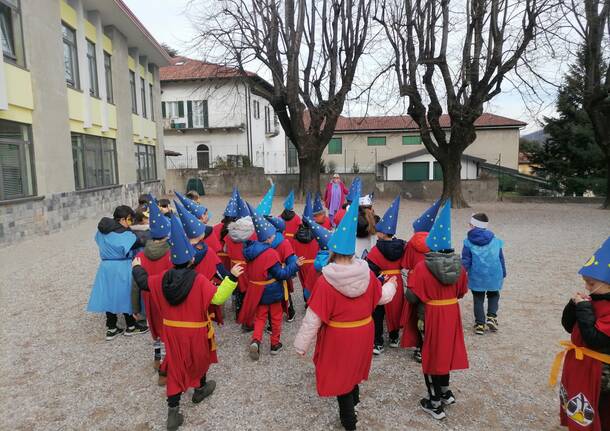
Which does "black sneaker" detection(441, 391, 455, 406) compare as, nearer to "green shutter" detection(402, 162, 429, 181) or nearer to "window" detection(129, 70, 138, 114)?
"window" detection(129, 70, 138, 114)

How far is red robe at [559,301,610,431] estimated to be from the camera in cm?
246

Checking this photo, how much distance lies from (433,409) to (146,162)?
2091 centimetres

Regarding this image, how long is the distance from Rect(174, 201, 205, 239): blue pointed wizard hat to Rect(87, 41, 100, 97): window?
1402 cm

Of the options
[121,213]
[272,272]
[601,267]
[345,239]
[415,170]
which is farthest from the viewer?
[415,170]

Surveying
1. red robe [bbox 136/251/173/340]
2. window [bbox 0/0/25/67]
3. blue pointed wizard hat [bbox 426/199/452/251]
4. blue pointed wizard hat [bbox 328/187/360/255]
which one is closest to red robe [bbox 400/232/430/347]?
blue pointed wizard hat [bbox 426/199/452/251]

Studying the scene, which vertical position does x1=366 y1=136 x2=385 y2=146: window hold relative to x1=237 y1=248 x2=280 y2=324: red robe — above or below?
above

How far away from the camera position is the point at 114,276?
4746mm

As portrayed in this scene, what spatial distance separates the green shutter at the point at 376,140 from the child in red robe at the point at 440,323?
32771 mm

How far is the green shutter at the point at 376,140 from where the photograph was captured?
35250 mm

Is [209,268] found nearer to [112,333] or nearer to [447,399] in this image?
[112,333]

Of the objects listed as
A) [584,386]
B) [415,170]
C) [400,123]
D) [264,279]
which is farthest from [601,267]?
[400,123]

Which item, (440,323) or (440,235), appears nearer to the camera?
(440,323)

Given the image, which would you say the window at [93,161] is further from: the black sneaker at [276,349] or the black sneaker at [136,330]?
the black sneaker at [276,349]

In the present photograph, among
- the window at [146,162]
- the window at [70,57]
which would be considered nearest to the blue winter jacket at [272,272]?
the window at [70,57]
